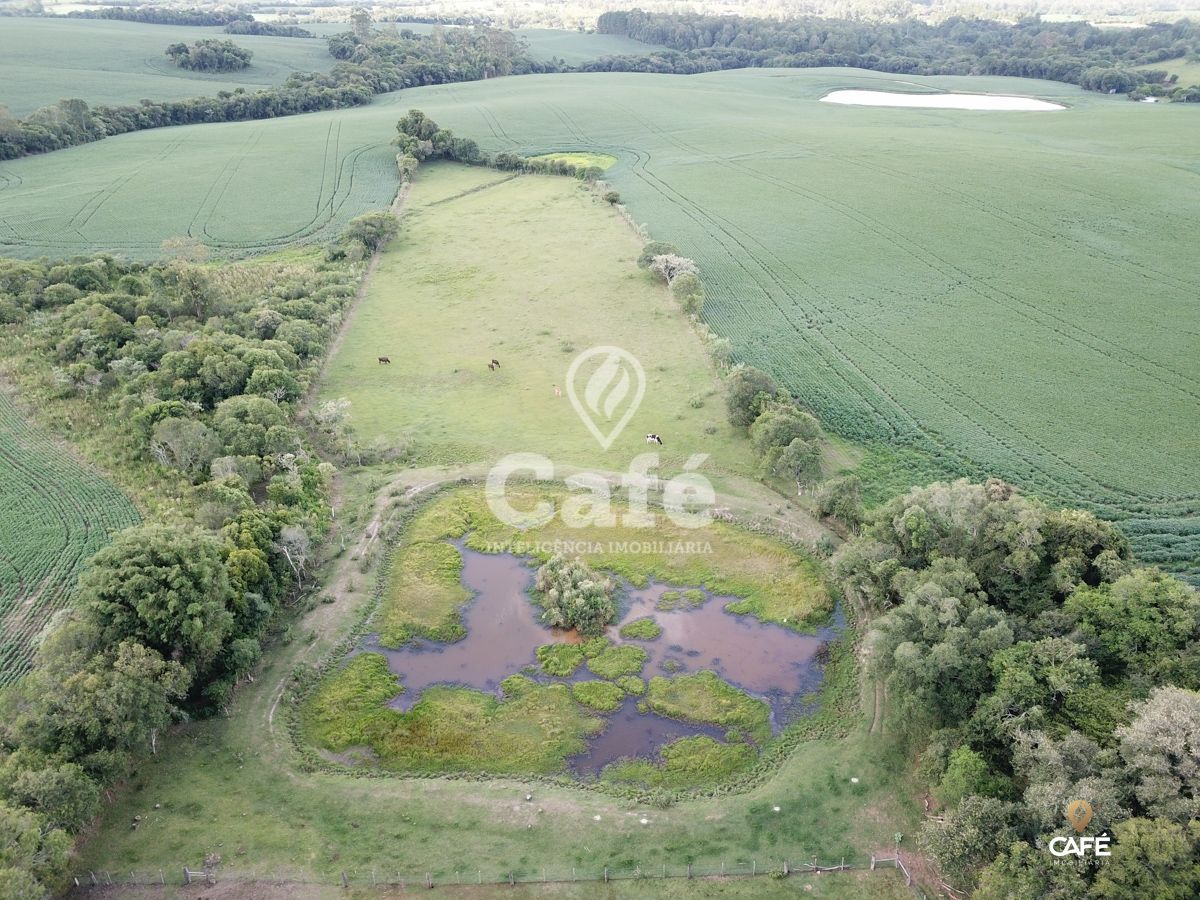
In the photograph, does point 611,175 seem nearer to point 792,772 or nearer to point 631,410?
point 631,410

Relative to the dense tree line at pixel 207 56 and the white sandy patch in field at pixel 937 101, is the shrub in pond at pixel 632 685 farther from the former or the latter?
the dense tree line at pixel 207 56

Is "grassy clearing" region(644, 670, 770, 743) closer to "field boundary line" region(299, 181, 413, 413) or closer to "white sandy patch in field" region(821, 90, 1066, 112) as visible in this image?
"field boundary line" region(299, 181, 413, 413)

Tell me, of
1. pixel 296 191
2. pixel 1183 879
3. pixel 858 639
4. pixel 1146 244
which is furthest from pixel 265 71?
pixel 1183 879

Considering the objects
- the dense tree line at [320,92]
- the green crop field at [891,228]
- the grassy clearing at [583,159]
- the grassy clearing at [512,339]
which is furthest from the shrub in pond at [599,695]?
the dense tree line at [320,92]

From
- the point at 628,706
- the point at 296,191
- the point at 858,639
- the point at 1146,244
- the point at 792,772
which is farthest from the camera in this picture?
the point at 296,191

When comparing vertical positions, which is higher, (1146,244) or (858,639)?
(1146,244)

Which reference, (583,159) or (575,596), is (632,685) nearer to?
(575,596)

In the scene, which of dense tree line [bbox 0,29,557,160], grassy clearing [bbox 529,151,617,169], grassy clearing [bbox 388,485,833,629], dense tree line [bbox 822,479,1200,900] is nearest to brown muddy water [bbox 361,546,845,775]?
grassy clearing [bbox 388,485,833,629]
